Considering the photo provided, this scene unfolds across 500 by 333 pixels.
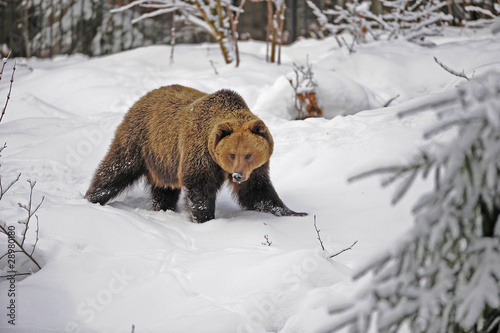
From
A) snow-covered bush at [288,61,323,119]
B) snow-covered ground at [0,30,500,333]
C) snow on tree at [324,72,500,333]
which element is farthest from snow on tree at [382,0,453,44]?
snow on tree at [324,72,500,333]

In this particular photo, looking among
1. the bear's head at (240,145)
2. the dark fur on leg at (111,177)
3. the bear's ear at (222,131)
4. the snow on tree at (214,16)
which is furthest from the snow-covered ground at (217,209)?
the bear's ear at (222,131)

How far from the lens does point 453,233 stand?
1.48m

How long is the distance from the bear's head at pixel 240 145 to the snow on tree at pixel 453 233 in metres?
2.82

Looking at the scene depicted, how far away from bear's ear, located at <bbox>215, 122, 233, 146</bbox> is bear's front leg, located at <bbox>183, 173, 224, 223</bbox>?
0.39 metres

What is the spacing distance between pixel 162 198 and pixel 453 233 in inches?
169

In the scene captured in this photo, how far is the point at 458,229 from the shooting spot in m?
1.48

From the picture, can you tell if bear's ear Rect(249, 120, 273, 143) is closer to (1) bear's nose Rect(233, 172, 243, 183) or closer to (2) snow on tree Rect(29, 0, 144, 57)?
(1) bear's nose Rect(233, 172, 243, 183)

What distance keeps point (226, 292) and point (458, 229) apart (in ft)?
5.60

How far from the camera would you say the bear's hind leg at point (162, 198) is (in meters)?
5.49

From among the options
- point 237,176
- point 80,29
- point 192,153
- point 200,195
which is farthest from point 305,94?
point 80,29

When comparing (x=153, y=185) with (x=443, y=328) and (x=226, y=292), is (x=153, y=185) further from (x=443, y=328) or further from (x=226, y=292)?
(x=443, y=328)

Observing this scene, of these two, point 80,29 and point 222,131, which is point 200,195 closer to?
point 222,131

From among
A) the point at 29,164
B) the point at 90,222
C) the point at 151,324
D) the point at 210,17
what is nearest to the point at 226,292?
the point at 151,324

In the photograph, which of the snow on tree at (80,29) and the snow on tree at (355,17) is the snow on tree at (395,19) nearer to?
the snow on tree at (355,17)
